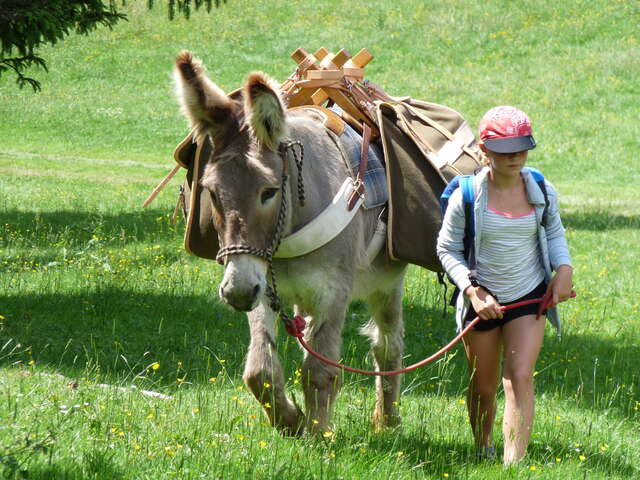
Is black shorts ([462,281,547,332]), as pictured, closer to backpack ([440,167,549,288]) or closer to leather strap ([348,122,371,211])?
backpack ([440,167,549,288])

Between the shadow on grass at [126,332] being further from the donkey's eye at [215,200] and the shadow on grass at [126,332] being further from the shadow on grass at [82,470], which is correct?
the shadow on grass at [82,470]

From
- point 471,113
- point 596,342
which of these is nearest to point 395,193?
point 596,342

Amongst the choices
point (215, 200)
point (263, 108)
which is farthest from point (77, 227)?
point (263, 108)

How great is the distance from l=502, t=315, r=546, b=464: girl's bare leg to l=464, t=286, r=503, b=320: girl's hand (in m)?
0.19

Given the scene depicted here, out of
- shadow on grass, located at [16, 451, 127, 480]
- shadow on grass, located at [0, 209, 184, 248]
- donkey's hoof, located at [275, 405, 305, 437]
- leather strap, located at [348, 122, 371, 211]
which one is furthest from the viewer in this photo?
shadow on grass, located at [0, 209, 184, 248]

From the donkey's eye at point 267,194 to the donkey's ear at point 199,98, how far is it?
384 mm

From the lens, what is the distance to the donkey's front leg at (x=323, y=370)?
4414 mm

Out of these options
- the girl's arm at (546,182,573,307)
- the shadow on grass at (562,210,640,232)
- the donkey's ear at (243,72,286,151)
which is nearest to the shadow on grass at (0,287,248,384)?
the donkey's ear at (243,72,286,151)

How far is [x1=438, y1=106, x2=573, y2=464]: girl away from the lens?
4.16 metres

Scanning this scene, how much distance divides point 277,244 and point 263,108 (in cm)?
63

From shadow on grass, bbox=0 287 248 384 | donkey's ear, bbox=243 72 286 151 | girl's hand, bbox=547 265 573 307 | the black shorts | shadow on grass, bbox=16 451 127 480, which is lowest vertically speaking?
shadow on grass, bbox=0 287 248 384

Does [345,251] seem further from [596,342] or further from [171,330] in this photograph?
[596,342]

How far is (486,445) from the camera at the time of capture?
14.8ft

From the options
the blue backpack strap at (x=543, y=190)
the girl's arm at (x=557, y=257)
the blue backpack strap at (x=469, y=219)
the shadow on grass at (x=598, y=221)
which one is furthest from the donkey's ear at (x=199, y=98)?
the shadow on grass at (x=598, y=221)
